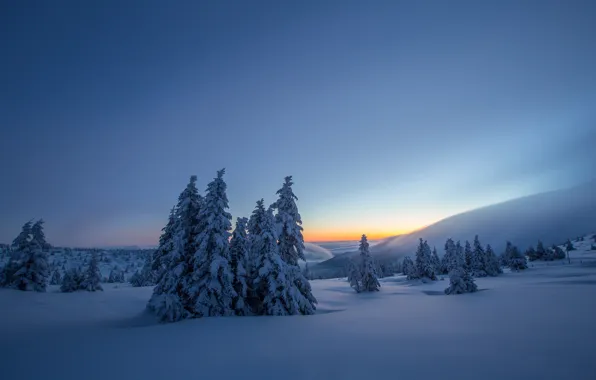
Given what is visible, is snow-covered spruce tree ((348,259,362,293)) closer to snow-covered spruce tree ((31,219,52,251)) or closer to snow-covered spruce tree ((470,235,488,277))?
snow-covered spruce tree ((470,235,488,277))

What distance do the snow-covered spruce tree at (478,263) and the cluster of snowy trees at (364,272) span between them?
3516 cm

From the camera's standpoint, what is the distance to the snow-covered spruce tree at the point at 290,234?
23.5 meters

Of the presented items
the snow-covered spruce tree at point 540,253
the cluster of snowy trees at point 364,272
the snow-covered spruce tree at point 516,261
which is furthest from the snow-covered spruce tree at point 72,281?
the snow-covered spruce tree at point 540,253

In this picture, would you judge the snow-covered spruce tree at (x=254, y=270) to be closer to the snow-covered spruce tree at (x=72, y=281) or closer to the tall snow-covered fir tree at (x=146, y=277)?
the snow-covered spruce tree at (x=72, y=281)

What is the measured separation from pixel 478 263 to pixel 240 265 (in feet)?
241

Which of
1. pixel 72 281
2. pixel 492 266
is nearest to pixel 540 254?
pixel 492 266

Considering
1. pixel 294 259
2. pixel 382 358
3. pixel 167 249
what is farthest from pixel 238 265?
pixel 382 358

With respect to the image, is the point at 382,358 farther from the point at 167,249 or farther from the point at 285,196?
the point at 167,249

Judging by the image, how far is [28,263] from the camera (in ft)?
111

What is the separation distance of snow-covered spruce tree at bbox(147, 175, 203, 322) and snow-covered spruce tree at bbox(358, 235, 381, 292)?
39216 mm

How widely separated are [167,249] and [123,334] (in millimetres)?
11556

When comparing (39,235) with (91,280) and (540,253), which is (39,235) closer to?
(91,280)

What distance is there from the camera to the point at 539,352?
28.5 feet

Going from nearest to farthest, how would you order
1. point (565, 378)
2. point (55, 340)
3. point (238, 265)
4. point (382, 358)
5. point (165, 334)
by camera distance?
point (565, 378)
point (382, 358)
point (55, 340)
point (165, 334)
point (238, 265)
